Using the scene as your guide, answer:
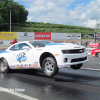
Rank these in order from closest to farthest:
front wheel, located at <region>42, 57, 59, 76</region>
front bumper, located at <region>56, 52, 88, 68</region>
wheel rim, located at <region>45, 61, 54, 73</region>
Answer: front bumper, located at <region>56, 52, 88, 68</region> → front wheel, located at <region>42, 57, 59, 76</region> → wheel rim, located at <region>45, 61, 54, 73</region>

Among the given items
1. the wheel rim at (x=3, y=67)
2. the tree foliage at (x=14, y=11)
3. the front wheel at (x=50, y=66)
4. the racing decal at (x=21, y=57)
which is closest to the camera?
the front wheel at (x=50, y=66)

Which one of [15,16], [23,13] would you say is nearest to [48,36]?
[15,16]

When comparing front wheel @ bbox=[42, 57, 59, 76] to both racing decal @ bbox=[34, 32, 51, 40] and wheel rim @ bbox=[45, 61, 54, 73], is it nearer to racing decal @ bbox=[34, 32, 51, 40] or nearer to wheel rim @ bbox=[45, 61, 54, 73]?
wheel rim @ bbox=[45, 61, 54, 73]

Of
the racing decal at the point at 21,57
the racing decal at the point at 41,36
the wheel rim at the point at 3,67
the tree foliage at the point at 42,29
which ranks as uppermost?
the tree foliage at the point at 42,29

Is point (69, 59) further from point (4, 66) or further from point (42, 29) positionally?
point (42, 29)

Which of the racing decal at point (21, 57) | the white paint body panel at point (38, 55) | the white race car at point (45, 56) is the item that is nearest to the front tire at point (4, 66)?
the white race car at point (45, 56)

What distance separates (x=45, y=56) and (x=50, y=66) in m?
0.54

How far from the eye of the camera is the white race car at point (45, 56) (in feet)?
18.6

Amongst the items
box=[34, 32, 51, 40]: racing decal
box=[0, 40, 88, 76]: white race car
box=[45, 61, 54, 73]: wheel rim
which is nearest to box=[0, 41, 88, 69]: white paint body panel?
box=[0, 40, 88, 76]: white race car

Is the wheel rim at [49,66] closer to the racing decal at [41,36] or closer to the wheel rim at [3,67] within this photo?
the wheel rim at [3,67]

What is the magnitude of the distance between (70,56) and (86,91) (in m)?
1.51

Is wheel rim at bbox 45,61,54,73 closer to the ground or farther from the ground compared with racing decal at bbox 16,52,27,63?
closer to the ground

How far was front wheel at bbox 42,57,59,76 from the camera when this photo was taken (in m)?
5.70

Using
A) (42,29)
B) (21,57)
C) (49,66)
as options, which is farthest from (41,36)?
(49,66)
